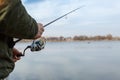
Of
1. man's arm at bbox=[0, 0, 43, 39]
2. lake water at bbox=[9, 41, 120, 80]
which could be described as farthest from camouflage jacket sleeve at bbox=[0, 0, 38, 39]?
lake water at bbox=[9, 41, 120, 80]

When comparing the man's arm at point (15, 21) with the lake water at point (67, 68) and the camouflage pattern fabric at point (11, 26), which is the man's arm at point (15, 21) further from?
the lake water at point (67, 68)

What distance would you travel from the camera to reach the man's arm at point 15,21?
7.03 ft

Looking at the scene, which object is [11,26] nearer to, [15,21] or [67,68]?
[15,21]

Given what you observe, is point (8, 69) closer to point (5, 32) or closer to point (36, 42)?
point (5, 32)

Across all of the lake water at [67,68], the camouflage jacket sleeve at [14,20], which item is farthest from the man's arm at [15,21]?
the lake water at [67,68]

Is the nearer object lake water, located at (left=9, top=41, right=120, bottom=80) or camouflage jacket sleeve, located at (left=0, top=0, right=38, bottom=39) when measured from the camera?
camouflage jacket sleeve, located at (left=0, top=0, right=38, bottom=39)

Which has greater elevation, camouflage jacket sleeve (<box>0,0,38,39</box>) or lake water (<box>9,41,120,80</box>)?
camouflage jacket sleeve (<box>0,0,38,39</box>)

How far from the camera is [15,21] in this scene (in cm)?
218

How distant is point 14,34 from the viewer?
2.27 metres

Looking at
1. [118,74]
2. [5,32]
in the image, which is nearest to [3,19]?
[5,32]

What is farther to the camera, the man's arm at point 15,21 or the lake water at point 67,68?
the lake water at point 67,68

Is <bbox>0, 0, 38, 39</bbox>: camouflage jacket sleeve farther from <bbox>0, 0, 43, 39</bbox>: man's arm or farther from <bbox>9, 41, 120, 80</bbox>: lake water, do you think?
<bbox>9, 41, 120, 80</bbox>: lake water

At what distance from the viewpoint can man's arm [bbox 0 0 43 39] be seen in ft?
7.03

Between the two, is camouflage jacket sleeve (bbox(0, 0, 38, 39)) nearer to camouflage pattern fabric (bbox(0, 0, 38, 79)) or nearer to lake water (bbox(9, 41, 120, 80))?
camouflage pattern fabric (bbox(0, 0, 38, 79))
